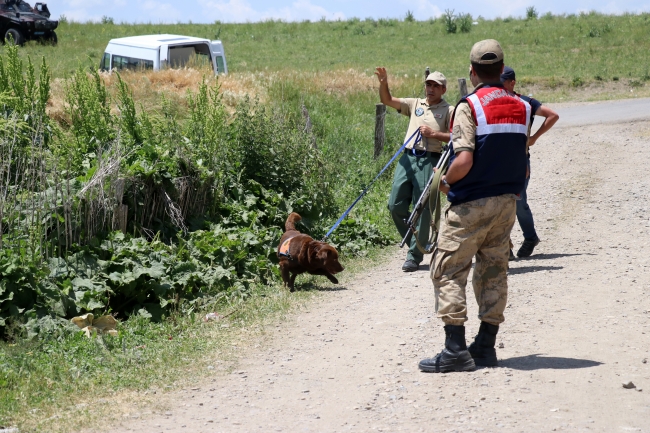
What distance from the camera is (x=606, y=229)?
9.73 meters

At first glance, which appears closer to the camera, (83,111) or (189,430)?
(189,430)

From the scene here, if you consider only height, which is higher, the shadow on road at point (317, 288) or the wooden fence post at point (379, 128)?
the wooden fence post at point (379, 128)

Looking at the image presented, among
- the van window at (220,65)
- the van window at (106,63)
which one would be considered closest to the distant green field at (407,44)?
the van window at (106,63)

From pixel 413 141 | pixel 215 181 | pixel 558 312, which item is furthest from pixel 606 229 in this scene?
Result: pixel 215 181

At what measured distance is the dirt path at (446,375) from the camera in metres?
4.37

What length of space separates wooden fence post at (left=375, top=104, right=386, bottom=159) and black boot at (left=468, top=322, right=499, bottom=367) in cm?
926

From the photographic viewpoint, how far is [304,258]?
7.44m

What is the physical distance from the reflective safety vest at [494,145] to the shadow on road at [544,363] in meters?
1.10

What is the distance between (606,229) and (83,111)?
6.16m

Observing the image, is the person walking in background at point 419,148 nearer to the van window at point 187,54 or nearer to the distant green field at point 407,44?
the van window at point 187,54

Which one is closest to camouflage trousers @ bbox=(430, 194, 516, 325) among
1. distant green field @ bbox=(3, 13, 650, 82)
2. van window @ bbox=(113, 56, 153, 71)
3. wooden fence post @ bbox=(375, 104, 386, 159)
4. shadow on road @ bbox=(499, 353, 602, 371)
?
shadow on road @ bbox=(499, 353, 602, 371)

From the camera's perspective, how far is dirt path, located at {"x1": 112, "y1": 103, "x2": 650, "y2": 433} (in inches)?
172

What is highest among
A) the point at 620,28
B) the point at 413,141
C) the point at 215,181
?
the point at 620,28

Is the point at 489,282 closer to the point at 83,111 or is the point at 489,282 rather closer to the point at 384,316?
the point at 384,316
